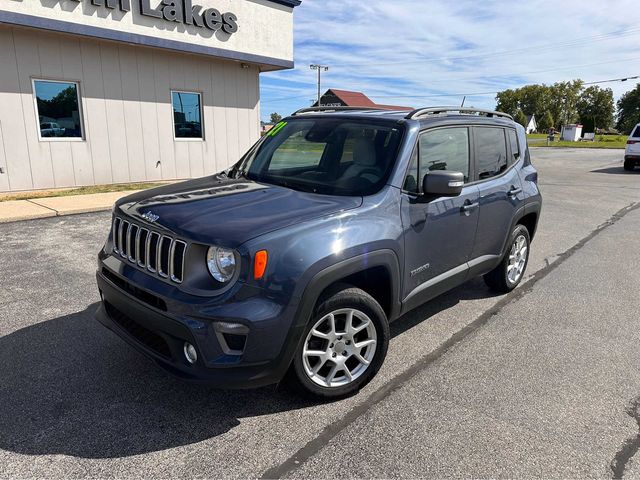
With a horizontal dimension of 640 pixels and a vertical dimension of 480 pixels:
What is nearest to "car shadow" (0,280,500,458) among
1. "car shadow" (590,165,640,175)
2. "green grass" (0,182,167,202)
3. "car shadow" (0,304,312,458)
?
"car shadow" (0,304,312,458)

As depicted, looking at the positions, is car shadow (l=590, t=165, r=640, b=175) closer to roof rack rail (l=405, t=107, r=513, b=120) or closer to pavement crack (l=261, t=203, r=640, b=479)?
pavement crack (l=261, t=203, r=640, b=479)

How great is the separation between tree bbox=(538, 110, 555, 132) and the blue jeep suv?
367ft

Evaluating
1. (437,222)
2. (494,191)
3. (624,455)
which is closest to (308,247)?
(437,222)

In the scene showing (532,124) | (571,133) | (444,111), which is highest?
(532,124)

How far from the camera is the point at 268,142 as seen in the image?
434cm

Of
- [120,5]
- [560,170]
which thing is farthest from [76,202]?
[560,170]

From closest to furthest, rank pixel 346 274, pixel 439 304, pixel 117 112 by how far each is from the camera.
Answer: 1. pixel 346 274
2. pixel 439 304
3. pixel 117 112

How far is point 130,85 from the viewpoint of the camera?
11867 millimetres

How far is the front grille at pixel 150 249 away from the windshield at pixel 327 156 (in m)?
1.08

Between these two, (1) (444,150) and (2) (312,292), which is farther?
(1) (444,150)

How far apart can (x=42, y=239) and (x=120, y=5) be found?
6.64m

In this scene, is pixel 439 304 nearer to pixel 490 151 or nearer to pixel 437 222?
pixel 437 222

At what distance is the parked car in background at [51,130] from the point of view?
421 inches

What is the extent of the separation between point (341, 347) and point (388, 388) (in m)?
0.48
